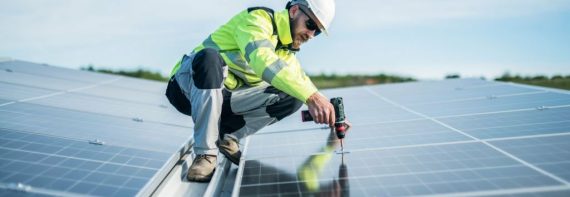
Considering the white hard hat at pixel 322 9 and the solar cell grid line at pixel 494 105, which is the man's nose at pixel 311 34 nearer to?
the white hard hat at pixel 322 9

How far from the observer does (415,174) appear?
3145 millimetres

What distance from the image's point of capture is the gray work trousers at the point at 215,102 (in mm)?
3770

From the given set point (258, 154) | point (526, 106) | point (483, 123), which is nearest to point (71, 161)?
point (258, 154)

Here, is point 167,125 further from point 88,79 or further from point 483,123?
point 88,79

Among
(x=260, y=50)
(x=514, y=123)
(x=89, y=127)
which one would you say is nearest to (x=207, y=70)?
(x=260, y=50)

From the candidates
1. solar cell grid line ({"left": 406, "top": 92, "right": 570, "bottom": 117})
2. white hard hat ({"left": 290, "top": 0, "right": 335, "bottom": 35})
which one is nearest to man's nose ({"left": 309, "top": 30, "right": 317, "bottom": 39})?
white hard hat ({"left": 290, "top": 0, "right": 335, "bottom": 35})

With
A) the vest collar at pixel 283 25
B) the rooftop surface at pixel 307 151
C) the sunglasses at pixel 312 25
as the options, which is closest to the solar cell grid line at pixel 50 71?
the rooftop surface at pixel 307 151

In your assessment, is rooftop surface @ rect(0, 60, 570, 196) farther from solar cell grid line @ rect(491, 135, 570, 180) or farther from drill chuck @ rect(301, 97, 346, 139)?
drill chuck @ rect(301, 97, 346, 139)

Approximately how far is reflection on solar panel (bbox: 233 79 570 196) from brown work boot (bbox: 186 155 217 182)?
24cm

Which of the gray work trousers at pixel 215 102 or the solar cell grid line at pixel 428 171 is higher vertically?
the gray work trousers at pixel 215 102

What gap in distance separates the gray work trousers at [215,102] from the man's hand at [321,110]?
80cm

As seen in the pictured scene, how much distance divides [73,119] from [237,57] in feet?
6.52

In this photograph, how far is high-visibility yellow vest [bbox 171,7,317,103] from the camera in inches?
139

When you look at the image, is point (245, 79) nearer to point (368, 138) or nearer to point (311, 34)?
point (311, 34)
